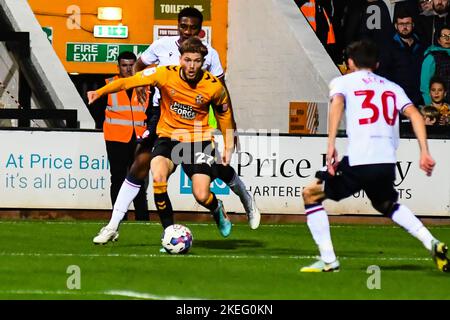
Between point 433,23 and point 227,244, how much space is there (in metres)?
7.89

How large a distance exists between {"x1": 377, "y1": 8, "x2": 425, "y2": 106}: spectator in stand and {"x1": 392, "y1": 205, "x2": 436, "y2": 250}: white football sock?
29.0 ft

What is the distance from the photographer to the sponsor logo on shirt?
14.4m

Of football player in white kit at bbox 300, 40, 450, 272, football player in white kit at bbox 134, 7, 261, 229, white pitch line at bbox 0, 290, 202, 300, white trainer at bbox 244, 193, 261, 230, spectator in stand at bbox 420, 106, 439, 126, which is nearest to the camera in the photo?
white pitch line at bbox 0, 290, 202, 300

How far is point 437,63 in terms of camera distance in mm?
21531

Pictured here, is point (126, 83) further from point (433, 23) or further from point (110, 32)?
point (110, 32)

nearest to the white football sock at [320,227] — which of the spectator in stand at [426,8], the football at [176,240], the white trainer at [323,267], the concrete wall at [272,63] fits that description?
the white trainer at [323,267]

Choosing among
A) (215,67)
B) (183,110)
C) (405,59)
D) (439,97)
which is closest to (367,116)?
(183,110)

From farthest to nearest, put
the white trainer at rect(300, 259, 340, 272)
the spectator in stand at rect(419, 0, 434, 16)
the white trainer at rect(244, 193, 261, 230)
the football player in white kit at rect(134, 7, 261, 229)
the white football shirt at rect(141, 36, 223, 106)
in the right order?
the spectator in stand at rect(419, 0, 434, 16), the white football shirt at rect(141, 36, 223, 106), the white trainer at rect(244, 193, 261, 230), the football player in white kit at rect(134, 7, 261, 229), the white trainer at rect(300, 259, 340, 272)

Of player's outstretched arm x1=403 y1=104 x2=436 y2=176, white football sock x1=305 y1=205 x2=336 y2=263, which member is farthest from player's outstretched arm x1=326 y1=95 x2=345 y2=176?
player's outstretched arm x1=403 y1=104 x2=436 y2=176

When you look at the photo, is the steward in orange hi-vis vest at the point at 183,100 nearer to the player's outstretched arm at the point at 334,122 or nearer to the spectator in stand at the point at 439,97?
the player's outstretched arm at the point at 334,122

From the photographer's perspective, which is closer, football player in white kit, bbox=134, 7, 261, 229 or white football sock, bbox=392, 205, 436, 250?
white football sock, bbox=392, 205, 436, 250

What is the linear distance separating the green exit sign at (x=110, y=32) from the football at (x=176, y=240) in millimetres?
9851

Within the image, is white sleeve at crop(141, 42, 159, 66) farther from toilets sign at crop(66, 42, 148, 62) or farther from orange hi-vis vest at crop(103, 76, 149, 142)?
toilets sign at crop(66, 42, 148, 62)
